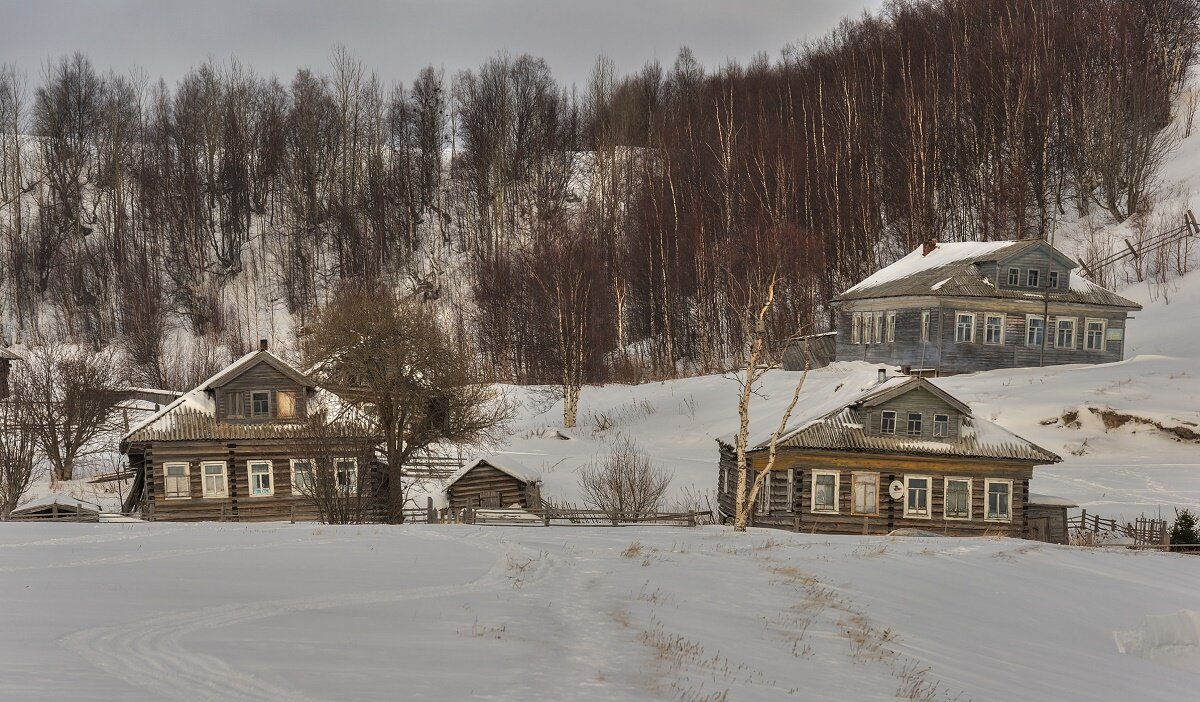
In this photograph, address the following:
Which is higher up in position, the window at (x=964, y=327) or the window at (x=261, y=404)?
the window at (x=964, y=327)

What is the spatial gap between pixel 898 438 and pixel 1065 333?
24.1 meters

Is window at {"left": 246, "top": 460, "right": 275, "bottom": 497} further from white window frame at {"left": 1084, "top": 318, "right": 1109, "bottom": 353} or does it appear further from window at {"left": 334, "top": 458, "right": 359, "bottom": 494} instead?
white window frame at {"left": 1084, "top": 318, "right": 1109, "bottom": 353}

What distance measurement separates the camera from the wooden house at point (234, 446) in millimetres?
36906

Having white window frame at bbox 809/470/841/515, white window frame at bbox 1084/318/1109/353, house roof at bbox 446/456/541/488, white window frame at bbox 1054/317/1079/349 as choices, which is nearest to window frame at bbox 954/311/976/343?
white window frame at bbox 1054/317/1079/349

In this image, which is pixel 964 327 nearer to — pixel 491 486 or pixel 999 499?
pixel 999 499

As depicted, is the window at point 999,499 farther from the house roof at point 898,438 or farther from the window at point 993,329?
the window at point 993,329

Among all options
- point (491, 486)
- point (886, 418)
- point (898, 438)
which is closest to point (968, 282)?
point (886, 418)

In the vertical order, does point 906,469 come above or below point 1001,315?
below

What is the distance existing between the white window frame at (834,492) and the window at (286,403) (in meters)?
18.1

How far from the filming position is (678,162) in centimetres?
8062

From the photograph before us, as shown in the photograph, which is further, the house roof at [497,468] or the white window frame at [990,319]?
the white window frame at [990,319]

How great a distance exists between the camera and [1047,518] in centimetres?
3503

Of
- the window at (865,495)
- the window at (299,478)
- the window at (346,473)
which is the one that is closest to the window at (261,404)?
the window at (299,478)

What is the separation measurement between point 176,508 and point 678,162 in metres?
52.0
